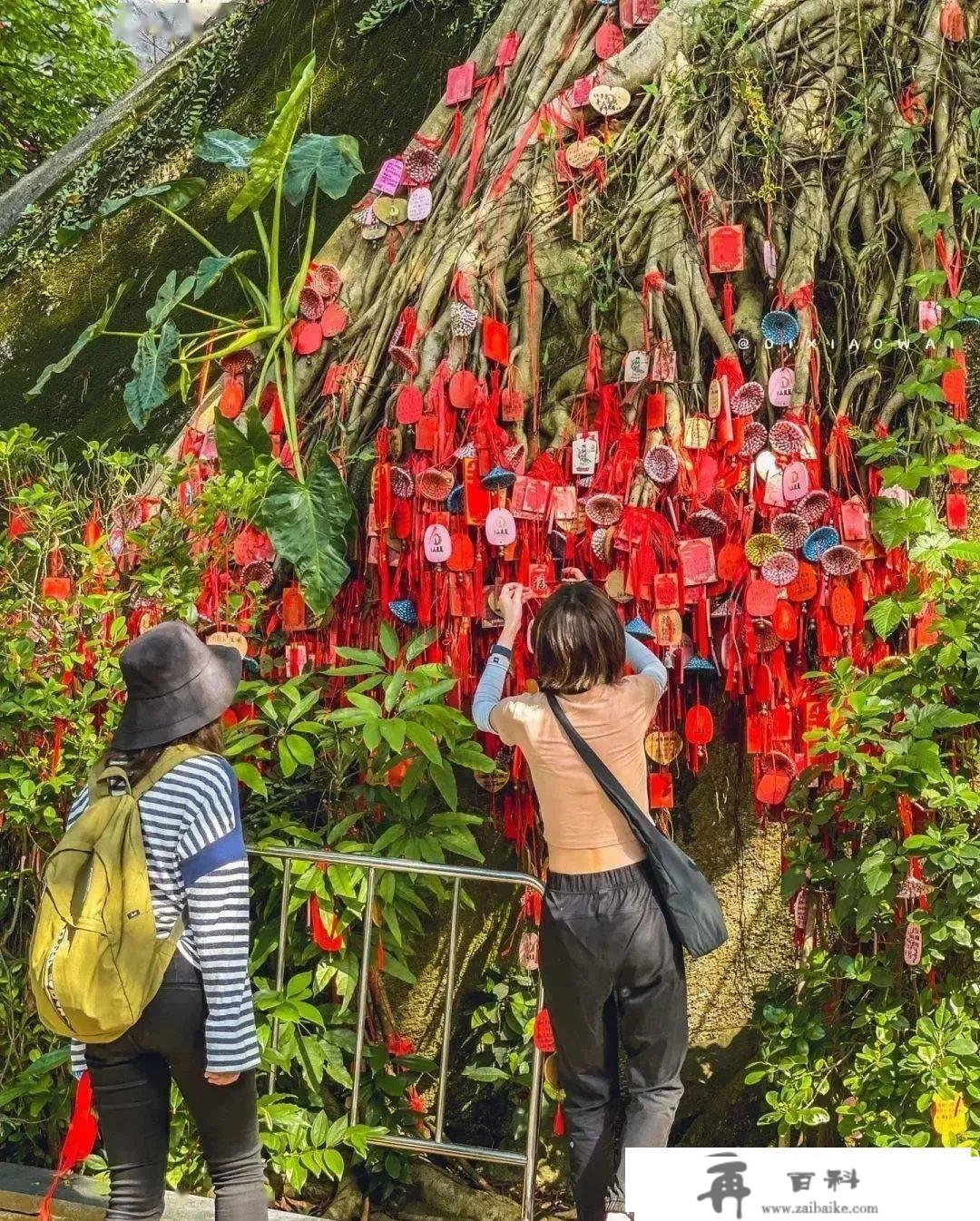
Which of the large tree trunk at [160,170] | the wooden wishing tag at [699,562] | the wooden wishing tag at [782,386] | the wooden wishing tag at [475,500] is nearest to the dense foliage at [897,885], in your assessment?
the wooden wishing tag at [782,386]

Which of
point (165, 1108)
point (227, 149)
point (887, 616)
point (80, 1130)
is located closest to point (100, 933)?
point (165, 1108)

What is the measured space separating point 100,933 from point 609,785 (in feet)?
3.39

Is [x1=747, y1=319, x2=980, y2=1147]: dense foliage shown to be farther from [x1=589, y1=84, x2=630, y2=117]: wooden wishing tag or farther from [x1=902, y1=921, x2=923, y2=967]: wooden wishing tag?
[x1=589, y1=84, x2=630, y2=117]: wooden wishing tag

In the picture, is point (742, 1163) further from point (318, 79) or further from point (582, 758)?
point (318, 79)

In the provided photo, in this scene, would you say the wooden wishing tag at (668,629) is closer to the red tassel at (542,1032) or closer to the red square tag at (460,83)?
the red tassel at (542,1032)

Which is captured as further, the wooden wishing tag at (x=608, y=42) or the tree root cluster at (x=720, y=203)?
the wooden wishing tag at (x=608, y=42)

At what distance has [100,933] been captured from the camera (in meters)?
2.41

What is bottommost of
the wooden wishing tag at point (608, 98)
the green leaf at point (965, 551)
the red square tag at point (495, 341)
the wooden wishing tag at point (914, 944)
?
the wooden wishing tag at point (914, 944)

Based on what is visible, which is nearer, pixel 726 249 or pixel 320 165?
pixel 726 249

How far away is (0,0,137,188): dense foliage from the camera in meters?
11.7

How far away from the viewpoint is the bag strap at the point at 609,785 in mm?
2693

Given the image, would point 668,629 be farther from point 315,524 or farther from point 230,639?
point 230,639

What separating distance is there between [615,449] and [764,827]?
1.15 metres

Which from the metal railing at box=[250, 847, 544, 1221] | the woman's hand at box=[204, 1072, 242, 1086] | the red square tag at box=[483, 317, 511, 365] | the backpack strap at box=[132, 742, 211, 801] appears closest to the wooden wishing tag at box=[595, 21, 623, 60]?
the red square tag at box=[483, 317, 511, 365]
